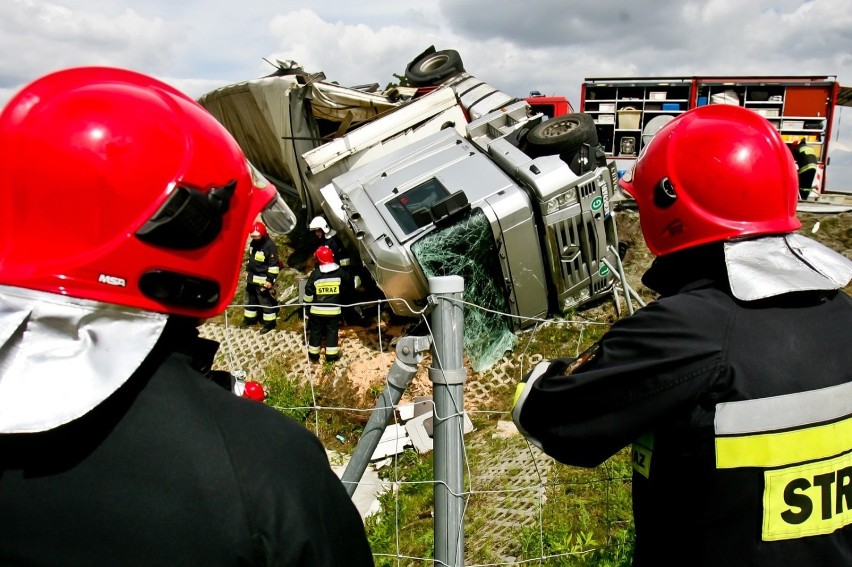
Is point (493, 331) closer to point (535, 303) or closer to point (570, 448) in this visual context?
point (535, 303)

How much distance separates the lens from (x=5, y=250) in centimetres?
97

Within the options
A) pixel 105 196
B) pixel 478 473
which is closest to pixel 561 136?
pixel 478 473

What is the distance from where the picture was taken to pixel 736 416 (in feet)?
4.11

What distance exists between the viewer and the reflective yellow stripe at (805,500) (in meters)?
1.28

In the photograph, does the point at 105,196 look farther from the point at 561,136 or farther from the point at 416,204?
the point at 561,136

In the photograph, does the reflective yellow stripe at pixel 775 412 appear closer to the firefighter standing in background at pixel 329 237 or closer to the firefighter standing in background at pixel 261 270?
the firefighter standing in background at pixel 329 237

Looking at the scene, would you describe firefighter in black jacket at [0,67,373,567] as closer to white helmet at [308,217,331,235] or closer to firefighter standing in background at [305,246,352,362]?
firefighter standing in background at [305,246,352,362]

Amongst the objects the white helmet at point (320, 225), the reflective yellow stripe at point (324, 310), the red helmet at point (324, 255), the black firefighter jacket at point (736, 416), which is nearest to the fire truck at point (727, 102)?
the white helmet at point (320, 225)

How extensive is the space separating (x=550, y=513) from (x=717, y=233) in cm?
246

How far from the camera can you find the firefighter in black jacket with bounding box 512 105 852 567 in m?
1.26

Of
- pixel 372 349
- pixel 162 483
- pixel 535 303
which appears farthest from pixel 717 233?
pixel 372 349

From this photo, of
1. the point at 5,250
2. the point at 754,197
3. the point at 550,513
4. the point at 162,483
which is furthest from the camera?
the point at 550,513

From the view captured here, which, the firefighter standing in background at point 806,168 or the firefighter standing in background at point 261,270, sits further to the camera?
the firefighter standing in background at point 806,168

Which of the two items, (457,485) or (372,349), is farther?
(372,349)
